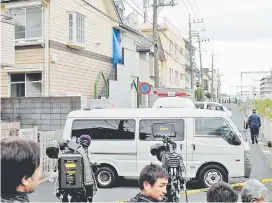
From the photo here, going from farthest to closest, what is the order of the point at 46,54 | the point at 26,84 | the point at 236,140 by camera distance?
the point at 26,84 → the point at 46,54 → the point at 236,140

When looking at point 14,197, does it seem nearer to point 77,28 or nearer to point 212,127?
point 212,127

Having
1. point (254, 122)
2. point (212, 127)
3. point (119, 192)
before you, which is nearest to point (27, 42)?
point (119, 192)

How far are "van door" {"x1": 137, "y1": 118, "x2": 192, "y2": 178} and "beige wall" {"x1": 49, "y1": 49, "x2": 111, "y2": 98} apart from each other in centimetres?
689

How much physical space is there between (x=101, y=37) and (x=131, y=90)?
4338 millimetres

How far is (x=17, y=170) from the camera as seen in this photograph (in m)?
2.45

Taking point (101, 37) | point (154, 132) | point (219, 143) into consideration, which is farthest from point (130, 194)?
point (101, 37)

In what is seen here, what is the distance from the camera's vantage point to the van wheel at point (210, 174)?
8984mm

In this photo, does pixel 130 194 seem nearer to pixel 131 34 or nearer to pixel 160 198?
pixel 160 198

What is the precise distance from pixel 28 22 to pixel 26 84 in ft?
8.43

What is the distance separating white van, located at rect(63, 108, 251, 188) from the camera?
29.5ft

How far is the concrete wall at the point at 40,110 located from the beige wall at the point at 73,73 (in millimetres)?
1614

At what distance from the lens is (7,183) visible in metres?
2.46

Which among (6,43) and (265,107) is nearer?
(6,43)

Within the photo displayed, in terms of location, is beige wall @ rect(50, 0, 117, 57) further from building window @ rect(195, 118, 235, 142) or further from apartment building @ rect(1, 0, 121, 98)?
building window @ rect(195, 118, 235, 142)
